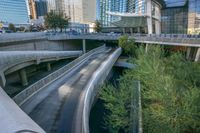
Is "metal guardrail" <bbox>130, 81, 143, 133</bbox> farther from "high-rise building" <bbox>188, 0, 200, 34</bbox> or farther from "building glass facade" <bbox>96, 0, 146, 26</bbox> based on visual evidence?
"building glass facade" <bbox>96, 0, 146, 26</bbox>

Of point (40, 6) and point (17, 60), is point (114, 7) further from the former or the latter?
point (17, 60)

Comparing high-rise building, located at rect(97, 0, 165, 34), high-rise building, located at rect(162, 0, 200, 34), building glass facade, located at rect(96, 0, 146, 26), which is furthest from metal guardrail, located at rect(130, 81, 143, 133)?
building glass facade, located at rect(96, 0, 146, 26)

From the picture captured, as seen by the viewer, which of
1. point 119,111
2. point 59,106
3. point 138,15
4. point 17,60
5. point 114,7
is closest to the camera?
point 119,111

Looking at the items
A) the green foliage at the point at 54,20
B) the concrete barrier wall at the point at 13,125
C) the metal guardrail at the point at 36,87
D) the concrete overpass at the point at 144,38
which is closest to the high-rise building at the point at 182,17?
the concrete overpass at the point at 144,38

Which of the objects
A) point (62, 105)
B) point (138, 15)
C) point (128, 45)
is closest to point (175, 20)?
point (138, 15)

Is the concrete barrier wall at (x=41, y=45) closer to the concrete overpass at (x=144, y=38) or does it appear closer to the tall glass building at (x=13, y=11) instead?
the concrete overpass at (x=144, y=38)

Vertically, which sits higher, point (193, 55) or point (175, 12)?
point (175, 12)

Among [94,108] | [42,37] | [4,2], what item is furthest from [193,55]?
[4,2]

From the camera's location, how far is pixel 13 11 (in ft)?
410

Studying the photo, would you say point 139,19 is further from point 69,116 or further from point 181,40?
point 69,116

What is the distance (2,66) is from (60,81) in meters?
7.88

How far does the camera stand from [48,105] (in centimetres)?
1747

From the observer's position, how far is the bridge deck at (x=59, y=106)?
14375 millimetres

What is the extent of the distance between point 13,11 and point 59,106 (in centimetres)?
12817
